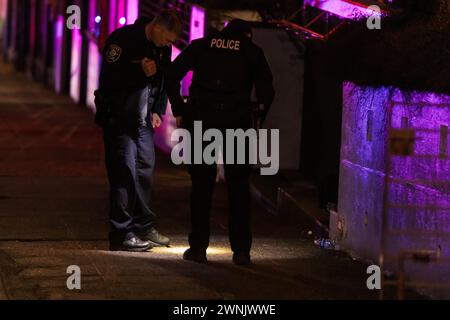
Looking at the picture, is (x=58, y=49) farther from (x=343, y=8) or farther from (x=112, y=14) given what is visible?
(x=343, y=8)

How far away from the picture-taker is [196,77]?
25.7 feet

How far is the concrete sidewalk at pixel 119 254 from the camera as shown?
706cm

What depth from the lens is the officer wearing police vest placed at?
7.75m

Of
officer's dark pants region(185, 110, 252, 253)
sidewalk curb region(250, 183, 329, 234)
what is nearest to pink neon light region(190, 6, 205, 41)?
sidewalk curb region(250, 183, 329, 234)

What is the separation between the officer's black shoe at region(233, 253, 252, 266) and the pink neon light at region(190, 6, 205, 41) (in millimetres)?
5547

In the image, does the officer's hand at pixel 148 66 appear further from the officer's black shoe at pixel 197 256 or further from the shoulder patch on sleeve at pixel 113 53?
the officer's black shoe at pixel 197 256

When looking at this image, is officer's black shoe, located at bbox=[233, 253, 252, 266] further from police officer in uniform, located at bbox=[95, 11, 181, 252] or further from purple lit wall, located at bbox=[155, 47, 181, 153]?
purple lit wall, located at bbox=[155, 47, 181, 153]

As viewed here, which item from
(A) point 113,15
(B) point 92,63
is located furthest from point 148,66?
(B) point 92,63

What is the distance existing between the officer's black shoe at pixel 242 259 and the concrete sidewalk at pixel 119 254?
11cm

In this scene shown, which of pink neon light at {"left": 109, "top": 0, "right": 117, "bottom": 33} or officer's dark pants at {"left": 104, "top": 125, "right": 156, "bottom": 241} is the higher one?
pink neon light at {"left": 109, "top": 0, "right": 117, "bottom": 33}

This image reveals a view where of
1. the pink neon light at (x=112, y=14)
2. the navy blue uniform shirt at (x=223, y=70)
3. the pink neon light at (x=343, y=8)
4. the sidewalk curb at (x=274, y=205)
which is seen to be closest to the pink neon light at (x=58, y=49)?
the pink neon light at (x=112, y=14)

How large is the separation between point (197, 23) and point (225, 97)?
18.9 ft
